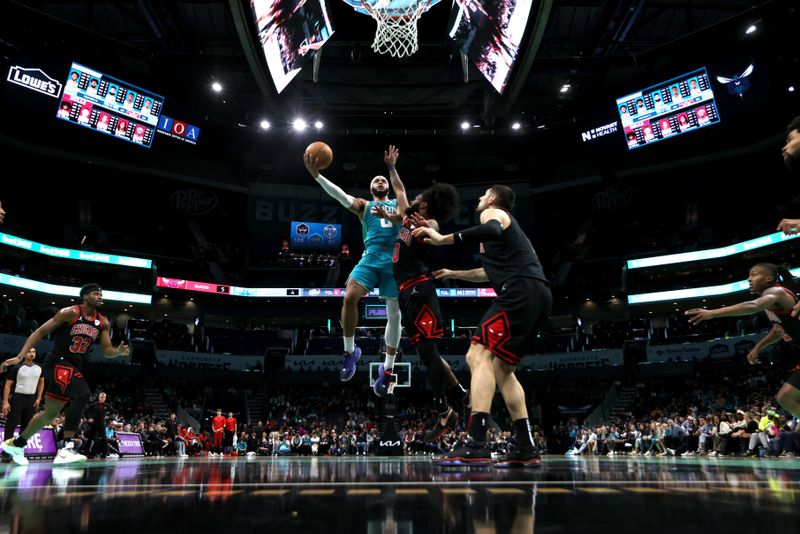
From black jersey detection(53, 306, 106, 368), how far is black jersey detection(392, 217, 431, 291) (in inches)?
134

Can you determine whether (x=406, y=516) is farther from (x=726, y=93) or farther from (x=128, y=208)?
(x=128, y=208)

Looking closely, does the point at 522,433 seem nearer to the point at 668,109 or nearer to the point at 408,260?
the point at 408,260

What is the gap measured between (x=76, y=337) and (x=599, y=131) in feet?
75.4

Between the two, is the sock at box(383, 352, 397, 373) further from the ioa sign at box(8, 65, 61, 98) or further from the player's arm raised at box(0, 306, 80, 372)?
the ioa sign at box(8, 65, 61, 98)

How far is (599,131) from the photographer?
2458 centimetres

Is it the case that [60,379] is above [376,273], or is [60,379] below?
below

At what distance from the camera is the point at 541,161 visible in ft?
103

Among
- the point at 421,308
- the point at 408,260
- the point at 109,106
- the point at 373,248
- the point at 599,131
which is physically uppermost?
the point at 109,106

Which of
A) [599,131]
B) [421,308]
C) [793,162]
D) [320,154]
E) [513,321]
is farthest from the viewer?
[599,131]

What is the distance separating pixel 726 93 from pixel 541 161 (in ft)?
36.5

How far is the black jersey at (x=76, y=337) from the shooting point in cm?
604

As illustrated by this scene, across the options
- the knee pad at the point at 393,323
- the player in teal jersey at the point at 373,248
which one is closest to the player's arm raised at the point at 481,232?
the player in teal jersey at the point at 373,248

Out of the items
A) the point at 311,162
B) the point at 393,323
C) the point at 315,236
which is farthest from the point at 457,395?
the point at 315,236

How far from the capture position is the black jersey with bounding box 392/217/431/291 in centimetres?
505
